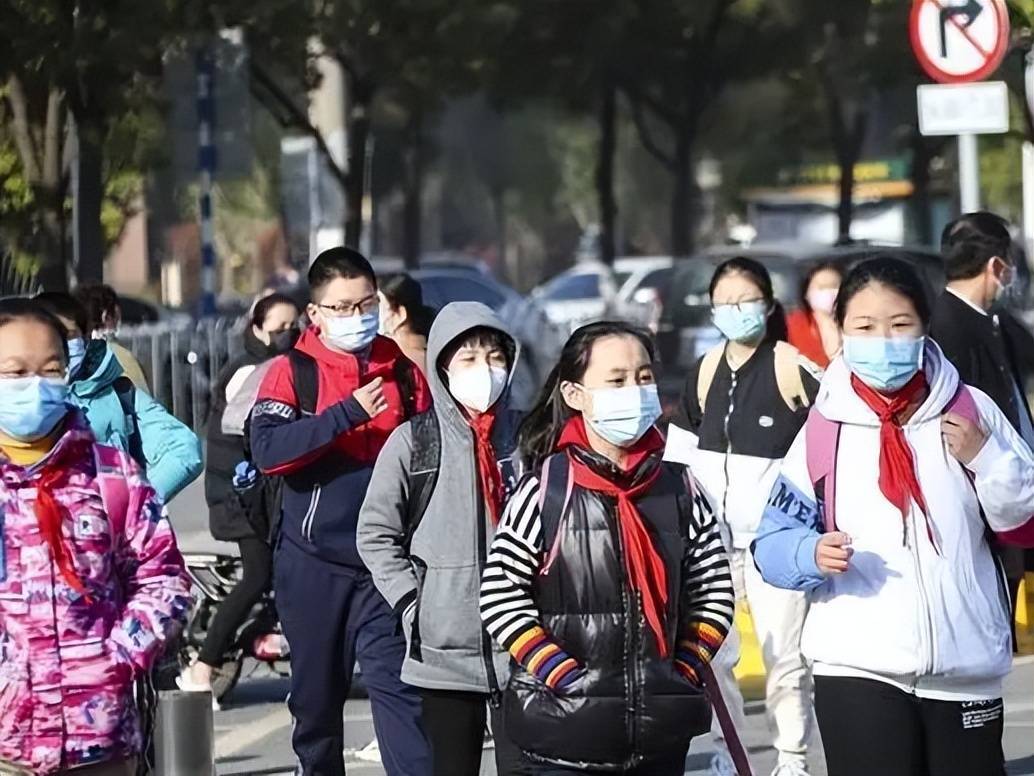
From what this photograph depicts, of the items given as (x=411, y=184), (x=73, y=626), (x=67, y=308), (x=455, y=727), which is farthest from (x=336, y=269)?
(x=411, y=184)

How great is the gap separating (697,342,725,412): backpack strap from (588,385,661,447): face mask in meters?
3.42

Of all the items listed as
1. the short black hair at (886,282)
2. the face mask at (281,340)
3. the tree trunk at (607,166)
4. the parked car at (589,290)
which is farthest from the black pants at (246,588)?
the tree trunk at (607,166)

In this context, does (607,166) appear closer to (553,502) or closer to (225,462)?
(225,462)

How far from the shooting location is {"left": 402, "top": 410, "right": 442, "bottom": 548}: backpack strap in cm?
616

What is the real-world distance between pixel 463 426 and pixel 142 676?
1500 millimetres

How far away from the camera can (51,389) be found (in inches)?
192

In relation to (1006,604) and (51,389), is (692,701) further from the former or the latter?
(51,389)

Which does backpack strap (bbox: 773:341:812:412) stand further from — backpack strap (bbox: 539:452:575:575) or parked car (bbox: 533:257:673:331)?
parked car (bbox: 533:257:673:331)

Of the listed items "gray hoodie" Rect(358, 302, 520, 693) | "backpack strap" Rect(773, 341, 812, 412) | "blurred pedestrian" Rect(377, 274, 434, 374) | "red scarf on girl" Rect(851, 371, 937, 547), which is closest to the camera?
"red scarf on girl" Rect(851, 371, 937, 547)

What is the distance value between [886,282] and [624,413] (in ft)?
2.36

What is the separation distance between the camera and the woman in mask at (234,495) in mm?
9820

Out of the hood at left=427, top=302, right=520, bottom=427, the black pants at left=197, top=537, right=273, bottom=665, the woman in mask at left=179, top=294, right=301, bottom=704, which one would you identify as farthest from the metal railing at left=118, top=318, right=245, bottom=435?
the hood at left=427, top=302, right=520, bottom=427

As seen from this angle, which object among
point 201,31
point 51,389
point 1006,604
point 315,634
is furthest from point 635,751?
point 201,31

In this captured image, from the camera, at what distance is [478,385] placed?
20.2 feet
